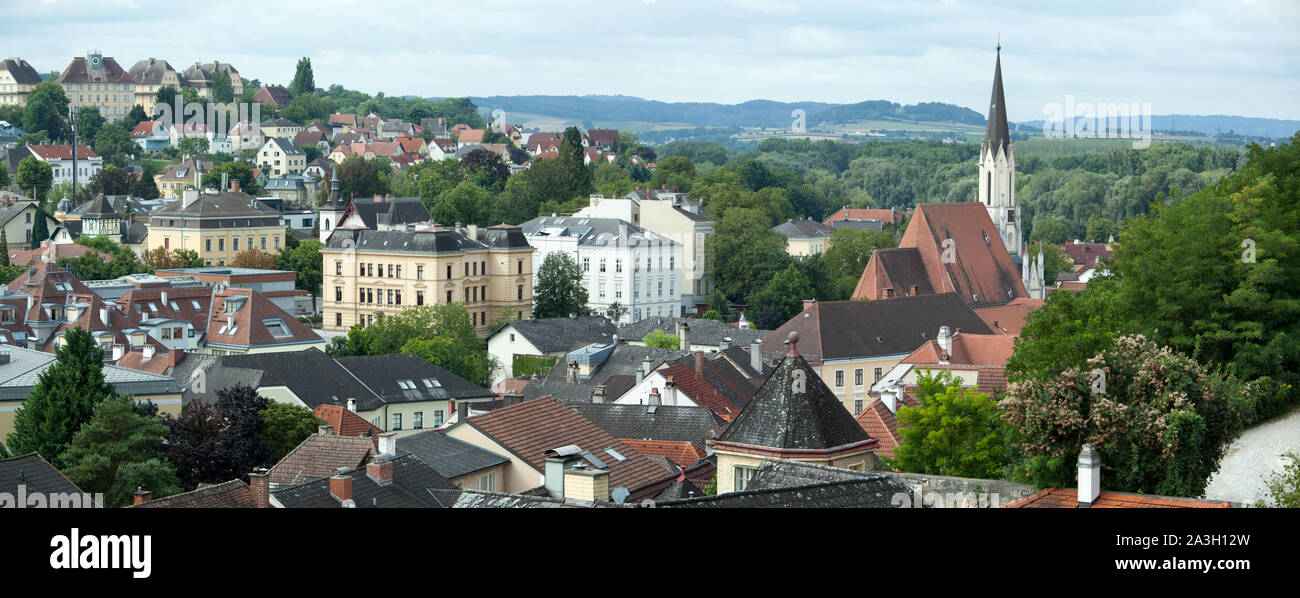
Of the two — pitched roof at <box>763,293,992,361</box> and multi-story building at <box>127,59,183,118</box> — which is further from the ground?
multi-story building at <box>127,59,183,118</box>

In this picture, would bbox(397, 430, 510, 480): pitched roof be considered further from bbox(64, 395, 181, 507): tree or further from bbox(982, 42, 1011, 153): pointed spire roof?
bbox(982, 42, 1011, 153): pointed spire roof

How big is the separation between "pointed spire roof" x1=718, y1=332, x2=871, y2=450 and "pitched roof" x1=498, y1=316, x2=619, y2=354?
4580 centimetres

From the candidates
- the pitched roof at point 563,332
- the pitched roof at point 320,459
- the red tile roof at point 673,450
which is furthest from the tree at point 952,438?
the pitched roof at point 563,332

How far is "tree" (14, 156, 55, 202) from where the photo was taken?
419 feet

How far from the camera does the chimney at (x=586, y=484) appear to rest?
20375 millimetres

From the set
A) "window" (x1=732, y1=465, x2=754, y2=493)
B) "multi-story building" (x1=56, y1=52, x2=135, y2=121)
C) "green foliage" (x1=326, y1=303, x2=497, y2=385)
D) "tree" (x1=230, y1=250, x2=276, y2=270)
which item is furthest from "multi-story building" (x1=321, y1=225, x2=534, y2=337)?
"multi-story building" (x1=56, y1=52, x2=135, y2=121)

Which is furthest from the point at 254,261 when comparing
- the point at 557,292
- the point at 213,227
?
the point at 557,292

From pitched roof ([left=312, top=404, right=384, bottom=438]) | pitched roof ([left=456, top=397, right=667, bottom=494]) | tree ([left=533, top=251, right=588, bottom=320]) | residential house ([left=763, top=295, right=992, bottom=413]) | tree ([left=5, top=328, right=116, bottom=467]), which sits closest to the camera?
pitched roof ([left=456, top=397, right=667, bottom=494])
